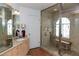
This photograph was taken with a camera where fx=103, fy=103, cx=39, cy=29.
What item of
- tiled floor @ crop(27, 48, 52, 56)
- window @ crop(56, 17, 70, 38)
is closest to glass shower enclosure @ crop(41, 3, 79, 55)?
window @ crop(56, 17, 70, 38)

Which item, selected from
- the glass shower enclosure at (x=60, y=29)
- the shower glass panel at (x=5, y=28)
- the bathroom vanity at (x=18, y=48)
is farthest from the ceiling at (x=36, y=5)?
the bathroom vanity at (x=18, y=48)

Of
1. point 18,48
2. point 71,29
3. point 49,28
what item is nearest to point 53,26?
point 49,28

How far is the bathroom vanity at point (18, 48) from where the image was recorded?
1.70 metres

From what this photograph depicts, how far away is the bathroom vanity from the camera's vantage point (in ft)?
5.57

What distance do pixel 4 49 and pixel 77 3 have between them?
1.50m

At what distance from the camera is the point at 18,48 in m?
1.87

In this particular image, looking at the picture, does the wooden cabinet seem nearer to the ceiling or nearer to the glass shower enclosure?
the glass shower enclosure

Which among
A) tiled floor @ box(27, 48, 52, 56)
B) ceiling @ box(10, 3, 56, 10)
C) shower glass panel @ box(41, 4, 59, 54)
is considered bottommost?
tiled floor @ box(27, 48, 52, 56)

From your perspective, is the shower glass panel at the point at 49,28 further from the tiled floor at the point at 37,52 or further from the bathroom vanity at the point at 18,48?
the bathroom vanity at the point at 18,48

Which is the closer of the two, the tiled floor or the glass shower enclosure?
the tiled floor

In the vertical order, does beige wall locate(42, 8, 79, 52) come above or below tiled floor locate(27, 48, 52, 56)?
above

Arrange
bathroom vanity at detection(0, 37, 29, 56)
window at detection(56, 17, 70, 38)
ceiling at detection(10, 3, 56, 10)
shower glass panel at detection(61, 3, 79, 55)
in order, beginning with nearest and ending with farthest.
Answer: bathroom vanity at detection(0, 37, 29, 56) → ceiling at detection(10, 3, 56, 10) → shower glass panel at detection(61, 3, 79, 55) → window at detection(56, 17, 70, 38)

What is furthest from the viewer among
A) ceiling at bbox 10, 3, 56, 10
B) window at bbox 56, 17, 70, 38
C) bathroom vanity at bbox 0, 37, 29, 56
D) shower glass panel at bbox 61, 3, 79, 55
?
window at bbox 56, 17, 70, 38

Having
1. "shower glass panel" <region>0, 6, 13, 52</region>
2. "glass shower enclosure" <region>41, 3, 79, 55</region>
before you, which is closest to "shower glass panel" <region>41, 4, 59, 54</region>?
"glass shower enclosure" <region>41, 3, 79, 55</region>
